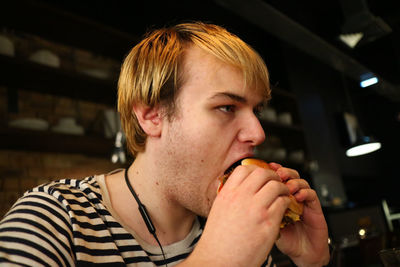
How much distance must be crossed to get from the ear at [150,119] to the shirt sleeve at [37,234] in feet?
1.42

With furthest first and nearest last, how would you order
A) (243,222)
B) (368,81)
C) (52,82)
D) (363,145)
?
(363,145) < (52,82) < (368,81) < (243,222)

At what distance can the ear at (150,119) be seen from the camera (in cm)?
128

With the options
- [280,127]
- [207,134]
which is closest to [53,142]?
[207,134]

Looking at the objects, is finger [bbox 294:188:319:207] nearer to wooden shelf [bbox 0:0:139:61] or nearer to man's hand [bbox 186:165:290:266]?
man's hand [bbox 186:165:290:266]

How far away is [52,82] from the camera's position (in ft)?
8.77

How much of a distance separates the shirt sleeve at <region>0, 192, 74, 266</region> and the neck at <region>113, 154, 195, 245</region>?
0.92 ft

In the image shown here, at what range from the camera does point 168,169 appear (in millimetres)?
1218

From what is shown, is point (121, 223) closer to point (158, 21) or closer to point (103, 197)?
point (103, 197)

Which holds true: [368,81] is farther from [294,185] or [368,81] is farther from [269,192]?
[269,192]

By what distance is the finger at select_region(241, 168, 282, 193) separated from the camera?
0.85 meters

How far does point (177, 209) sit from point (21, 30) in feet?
7.56

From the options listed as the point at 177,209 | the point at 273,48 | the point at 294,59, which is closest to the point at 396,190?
the point at 294,59

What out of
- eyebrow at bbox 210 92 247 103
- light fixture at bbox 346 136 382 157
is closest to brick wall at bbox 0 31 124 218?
eyebrow at bbox 210 92 247 103

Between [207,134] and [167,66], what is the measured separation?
320 millimetres
